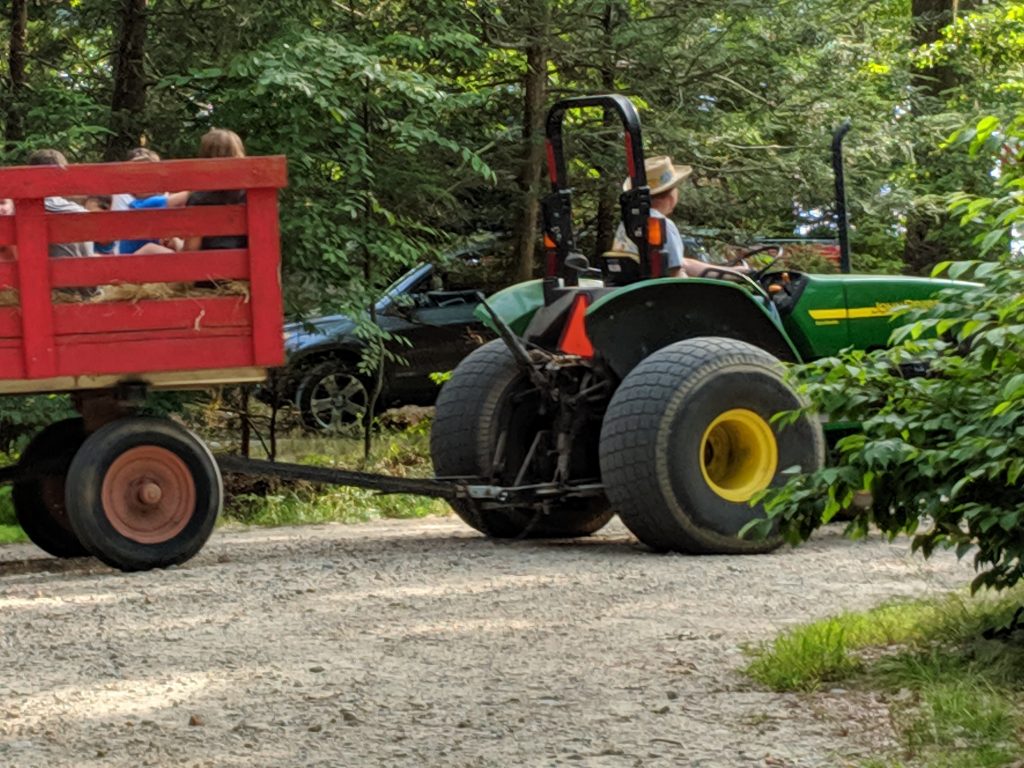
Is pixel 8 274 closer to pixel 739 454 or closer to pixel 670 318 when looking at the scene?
pixel 670 318

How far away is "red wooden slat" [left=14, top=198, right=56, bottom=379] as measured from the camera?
8.09 m

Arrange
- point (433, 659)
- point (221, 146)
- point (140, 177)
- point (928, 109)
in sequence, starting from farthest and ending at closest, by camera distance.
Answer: point (928, 109)
point (221, 146)
point (140, 177)
point (433, 659)

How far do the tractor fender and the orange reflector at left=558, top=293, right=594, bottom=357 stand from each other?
14 centimetres

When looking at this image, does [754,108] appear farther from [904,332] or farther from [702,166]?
[904,332]

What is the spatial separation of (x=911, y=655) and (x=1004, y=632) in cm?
32

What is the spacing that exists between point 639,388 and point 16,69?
6690 mm

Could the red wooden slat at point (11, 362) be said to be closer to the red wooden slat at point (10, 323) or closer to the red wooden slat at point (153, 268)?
the red wooden slat at point (10, 323)

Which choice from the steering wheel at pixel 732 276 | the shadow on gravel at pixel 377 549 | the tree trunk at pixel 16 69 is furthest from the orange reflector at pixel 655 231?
the tree trunk at pixel 16 69

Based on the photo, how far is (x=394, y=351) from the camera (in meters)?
16.9

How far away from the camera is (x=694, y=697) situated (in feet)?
17.8

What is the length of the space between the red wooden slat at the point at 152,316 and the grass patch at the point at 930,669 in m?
3.32

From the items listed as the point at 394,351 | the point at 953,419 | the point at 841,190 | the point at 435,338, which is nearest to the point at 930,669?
the point at 953,419

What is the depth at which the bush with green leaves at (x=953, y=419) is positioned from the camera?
536cm

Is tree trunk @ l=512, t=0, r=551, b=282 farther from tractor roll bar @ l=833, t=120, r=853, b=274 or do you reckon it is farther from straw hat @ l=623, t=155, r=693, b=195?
straw hat @ l=623, t=155, r=693, b=195
